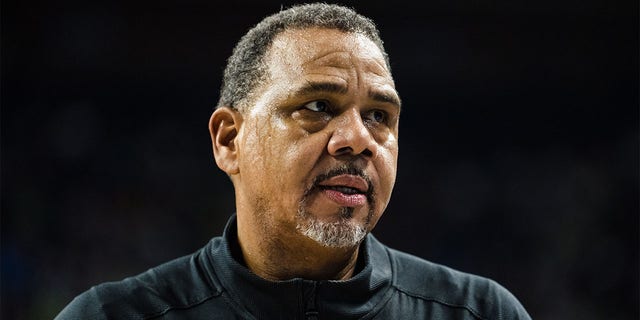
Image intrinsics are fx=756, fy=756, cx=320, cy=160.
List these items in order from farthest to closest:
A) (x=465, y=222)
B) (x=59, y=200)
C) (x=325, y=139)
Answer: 1. (x=465, y=222)
2. (x=59, y=200)
3. (x=325, y=139)

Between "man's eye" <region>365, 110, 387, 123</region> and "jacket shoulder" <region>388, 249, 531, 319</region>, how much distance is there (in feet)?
1.44

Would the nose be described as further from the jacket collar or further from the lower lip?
the jacket collar

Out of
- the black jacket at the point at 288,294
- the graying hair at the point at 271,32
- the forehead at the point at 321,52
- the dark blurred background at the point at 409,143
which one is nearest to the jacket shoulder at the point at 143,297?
the black jacket at the point at 288,294

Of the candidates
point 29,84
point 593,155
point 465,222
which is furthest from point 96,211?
point 593,155

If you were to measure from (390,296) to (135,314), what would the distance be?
0.69 m

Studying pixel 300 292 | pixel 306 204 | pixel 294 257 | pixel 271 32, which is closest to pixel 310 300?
pixel 300 292

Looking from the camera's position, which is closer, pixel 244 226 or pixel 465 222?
pixel 244 226

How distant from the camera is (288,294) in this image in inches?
75.9

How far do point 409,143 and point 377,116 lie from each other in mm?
4084

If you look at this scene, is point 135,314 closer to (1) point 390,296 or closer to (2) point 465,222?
(1) point 390,296

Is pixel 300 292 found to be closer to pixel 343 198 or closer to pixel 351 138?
pixel 343 198

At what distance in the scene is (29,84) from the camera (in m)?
5.43

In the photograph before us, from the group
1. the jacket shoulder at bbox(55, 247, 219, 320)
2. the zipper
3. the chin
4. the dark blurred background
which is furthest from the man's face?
the dark blurred background

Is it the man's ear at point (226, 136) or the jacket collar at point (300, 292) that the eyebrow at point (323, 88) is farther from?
the jacket collar at point (300, 292)
